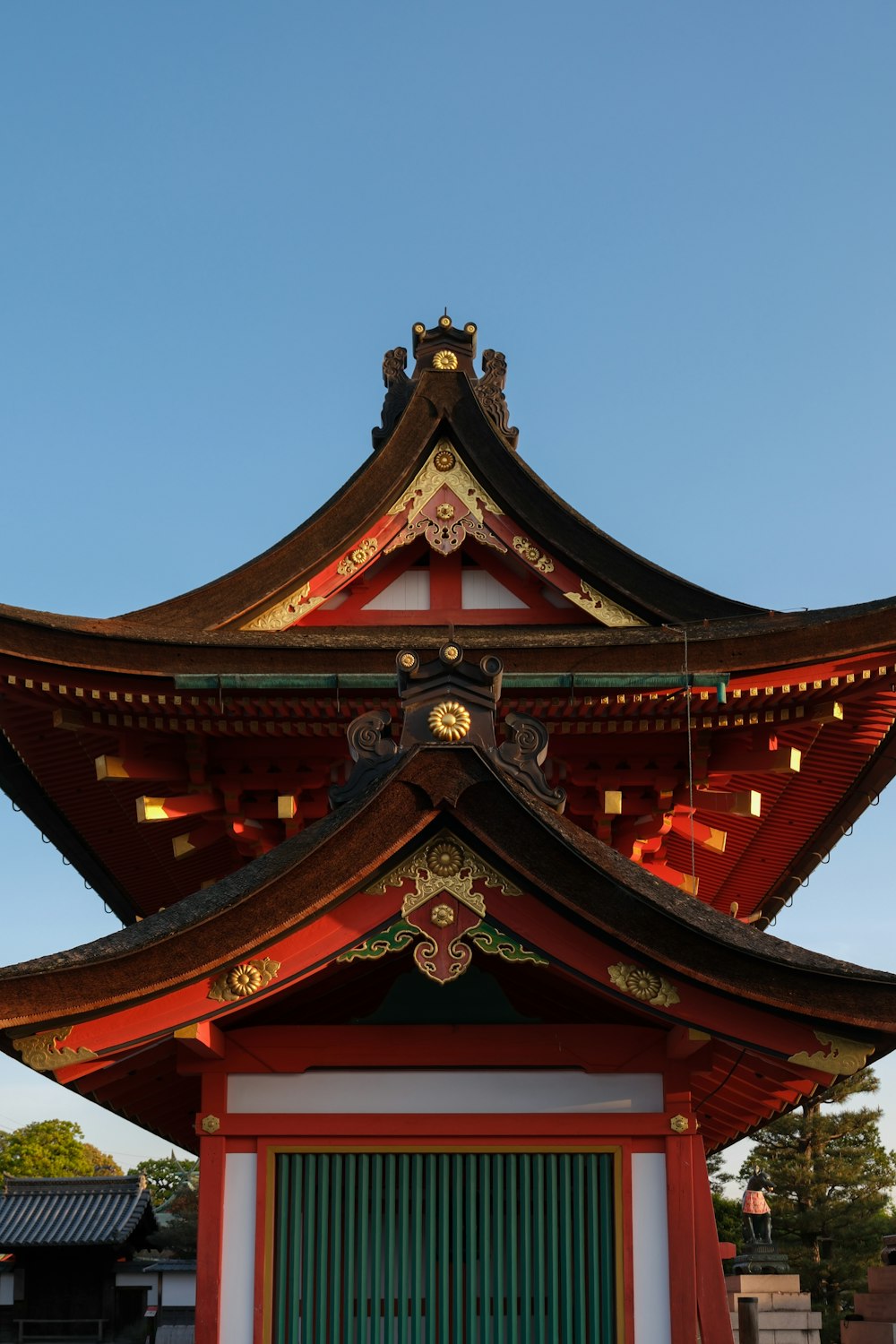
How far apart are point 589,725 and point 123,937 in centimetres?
511

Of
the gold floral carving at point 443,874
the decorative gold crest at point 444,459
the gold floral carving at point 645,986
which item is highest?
the decorative gold crest at point 444,459

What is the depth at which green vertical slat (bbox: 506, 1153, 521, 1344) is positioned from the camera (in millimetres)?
6438

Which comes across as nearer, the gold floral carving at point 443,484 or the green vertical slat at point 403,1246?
the green vertical slat at point 403,1246

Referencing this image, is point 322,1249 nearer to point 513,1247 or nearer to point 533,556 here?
point 513,1247

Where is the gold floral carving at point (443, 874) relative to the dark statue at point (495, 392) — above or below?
below

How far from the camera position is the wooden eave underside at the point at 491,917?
5.95m

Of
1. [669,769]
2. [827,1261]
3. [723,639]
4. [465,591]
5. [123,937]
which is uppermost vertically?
[465,591]

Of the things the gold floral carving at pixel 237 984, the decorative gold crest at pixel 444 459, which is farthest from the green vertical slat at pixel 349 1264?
the decorative gold crest at pixel 444 459

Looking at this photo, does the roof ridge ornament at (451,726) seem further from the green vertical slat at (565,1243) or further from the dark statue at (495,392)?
the dark statue at (495,392)

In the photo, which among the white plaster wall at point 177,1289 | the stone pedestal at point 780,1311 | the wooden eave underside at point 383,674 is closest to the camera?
the wooden eave underside at point 383,674

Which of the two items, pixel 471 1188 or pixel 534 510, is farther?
pixel 534 510

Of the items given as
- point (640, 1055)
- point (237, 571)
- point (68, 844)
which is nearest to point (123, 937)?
point (640, 1055)

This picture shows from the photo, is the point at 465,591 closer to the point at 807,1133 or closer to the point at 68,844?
the point at 68,844

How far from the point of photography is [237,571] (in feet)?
41.4
